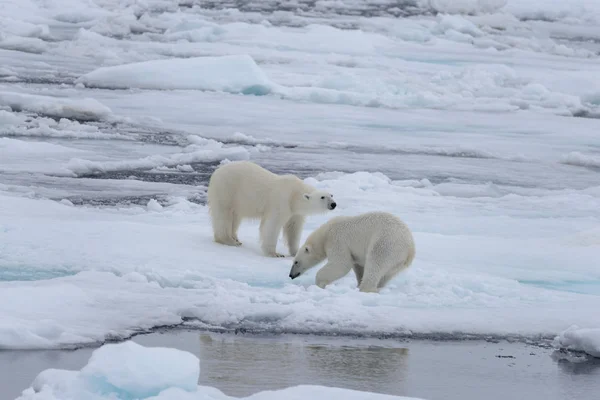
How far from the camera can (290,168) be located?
9812mm

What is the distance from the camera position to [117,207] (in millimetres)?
7344

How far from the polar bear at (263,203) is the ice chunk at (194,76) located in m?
9.00

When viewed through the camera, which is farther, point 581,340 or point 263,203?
point 263,203

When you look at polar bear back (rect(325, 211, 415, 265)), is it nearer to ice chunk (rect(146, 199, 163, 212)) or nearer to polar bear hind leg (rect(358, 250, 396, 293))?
polar bear hind leg (rect(358, 250, 396, 293))

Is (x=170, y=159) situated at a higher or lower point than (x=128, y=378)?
lower

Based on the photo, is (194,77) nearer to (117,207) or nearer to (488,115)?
(488,115)

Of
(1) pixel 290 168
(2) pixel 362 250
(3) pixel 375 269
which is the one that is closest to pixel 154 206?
(2) pixel 362 250

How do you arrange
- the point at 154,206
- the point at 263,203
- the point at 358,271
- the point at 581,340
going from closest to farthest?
the point at 581,340
the point at 358,271
the point at 263,203
the point at 154,206

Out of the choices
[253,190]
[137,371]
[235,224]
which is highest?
[137,371]

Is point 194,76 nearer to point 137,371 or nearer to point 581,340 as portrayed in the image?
point 581,340

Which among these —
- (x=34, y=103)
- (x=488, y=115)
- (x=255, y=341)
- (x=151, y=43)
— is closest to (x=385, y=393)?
(x=255, y=341)

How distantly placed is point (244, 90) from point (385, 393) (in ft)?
38.3

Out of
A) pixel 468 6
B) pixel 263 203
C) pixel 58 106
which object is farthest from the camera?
pixel 468 6

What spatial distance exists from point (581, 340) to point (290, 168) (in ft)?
19.3
